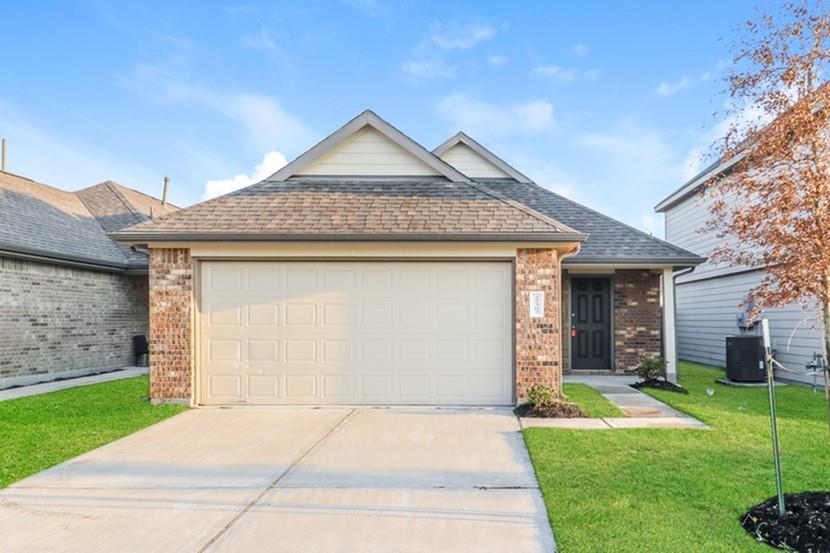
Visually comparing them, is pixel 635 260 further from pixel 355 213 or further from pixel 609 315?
pixel 355 213

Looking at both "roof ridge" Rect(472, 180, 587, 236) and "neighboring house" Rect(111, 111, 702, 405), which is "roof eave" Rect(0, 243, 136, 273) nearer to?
"neighboring house" Rect(111, 111, 702, 405)

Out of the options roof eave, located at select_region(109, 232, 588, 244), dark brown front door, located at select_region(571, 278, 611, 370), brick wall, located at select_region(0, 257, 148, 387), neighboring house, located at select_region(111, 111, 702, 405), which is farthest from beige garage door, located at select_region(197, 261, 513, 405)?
brick wall, located at select_region(0, 257, 148, 387)

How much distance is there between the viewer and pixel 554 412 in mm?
7734

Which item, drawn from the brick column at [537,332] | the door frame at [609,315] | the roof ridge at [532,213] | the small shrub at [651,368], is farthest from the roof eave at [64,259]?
the small shrub at [651,368]

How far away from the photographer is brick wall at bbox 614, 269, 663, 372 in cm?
1216

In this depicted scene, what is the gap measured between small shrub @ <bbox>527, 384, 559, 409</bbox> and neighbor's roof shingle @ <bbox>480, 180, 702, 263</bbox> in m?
3.80

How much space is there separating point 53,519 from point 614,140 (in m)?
17.8

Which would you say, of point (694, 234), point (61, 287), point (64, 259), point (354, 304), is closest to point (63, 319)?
point (61, 287)

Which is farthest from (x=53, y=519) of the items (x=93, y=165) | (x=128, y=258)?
(x=93, y=165)

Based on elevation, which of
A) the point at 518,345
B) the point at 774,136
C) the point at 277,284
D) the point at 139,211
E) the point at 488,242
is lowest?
the point at 518,345

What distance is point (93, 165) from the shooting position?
21156 millimetres

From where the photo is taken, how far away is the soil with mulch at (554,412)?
7.66 meters

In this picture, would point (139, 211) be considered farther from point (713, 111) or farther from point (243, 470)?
point (713, 111)

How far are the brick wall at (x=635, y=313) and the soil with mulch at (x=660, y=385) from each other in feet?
4.87
